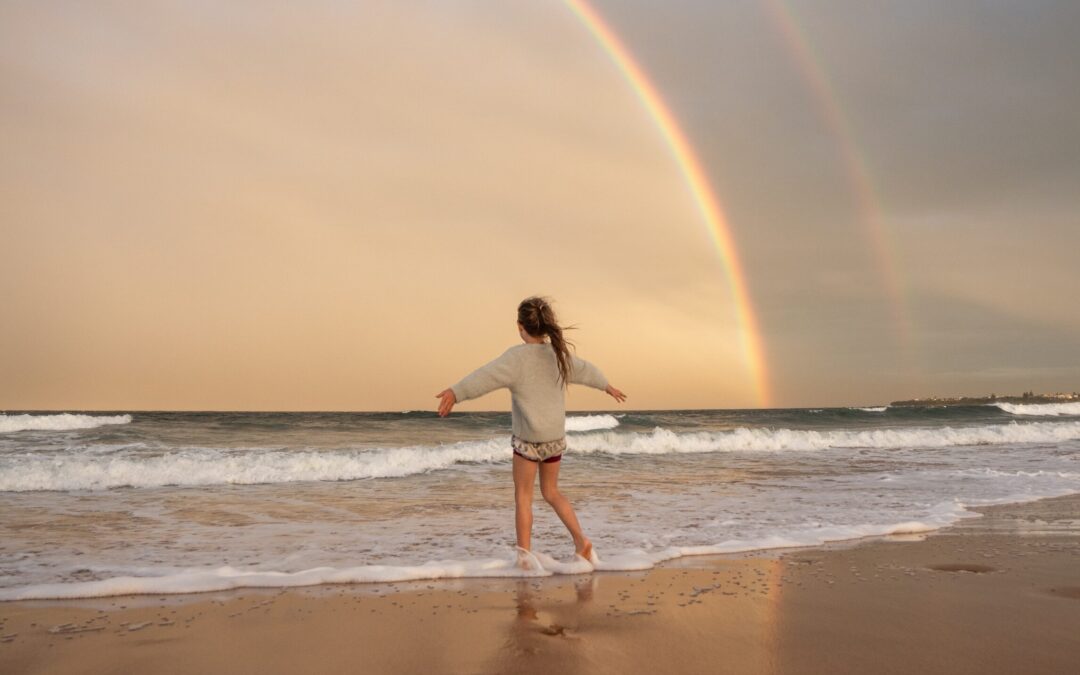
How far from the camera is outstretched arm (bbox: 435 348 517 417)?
19.2 feet

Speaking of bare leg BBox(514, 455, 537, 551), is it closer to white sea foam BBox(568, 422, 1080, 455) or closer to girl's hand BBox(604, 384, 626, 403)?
girl's hand BBox(604, 384, 626, 403)

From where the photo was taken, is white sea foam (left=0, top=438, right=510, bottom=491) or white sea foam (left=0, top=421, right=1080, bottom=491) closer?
white sea foam (left=0, top=438, right=510, bottom=491)

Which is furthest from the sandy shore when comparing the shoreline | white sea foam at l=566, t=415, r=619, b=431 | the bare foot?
white sea foam at l=566, t=415, r=619, b=431

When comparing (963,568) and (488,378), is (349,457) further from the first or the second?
(963,568)

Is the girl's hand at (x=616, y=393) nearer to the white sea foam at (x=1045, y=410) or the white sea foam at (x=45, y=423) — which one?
the white sea foam at (x=45, y=423)

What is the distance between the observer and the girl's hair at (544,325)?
6.42 m

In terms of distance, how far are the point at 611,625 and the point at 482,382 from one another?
7.12 feet

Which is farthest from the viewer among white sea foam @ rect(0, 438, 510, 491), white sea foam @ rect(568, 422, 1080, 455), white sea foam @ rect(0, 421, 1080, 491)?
white sea foam @ rect(568, 422, 1080, 455)

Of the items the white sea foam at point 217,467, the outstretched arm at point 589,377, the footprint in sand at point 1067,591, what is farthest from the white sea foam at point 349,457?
the footprint in sand at point 1067,591

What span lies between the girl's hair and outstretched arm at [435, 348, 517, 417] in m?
0.30

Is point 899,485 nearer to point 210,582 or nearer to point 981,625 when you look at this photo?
point 981,625

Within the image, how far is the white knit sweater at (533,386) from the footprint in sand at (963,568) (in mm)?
3235

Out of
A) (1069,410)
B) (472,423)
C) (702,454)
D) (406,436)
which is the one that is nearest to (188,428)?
(406,436)

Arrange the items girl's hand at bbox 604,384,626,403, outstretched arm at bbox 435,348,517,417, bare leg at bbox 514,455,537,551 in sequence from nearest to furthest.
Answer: outstretched arm at bbox 435,348,517,417 → bare leg at bbox 514,455,537,551 → girl's hand at bbox 604,384,626,403
